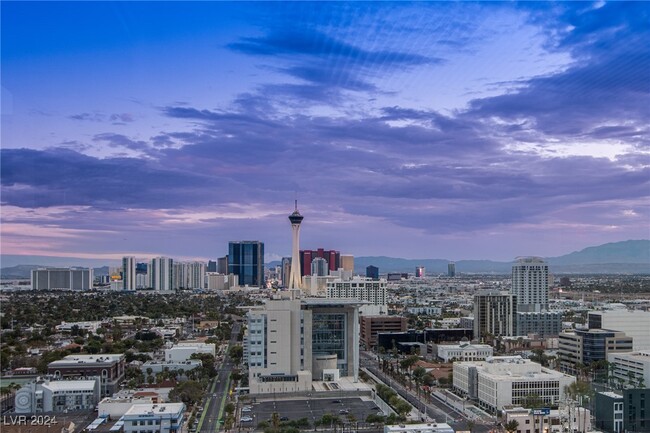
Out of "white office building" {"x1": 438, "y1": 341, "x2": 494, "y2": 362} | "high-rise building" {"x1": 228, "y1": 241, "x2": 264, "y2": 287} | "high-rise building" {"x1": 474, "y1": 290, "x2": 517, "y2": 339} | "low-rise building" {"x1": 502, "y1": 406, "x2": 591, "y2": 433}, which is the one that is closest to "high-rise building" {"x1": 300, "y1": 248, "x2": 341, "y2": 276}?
"high-rise building" {"x1": 228, "y1": 241, "x2": 264, "y2": 287}

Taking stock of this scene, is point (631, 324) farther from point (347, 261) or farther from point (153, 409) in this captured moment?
point (347, 261)

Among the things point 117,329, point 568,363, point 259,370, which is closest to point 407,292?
point 117,329

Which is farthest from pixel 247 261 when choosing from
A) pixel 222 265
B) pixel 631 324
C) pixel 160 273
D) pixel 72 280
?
pixel 631 324

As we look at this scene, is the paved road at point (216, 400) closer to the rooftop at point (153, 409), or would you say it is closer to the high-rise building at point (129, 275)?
the rooftop at point (153, 409)

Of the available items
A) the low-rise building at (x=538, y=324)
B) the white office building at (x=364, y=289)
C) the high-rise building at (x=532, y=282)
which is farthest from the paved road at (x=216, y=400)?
the high-rise building at (x=532, y=282)

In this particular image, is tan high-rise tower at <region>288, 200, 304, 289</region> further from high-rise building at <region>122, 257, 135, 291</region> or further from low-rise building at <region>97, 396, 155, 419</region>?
high-rise building at <region>122, 257, 135, 291</region>

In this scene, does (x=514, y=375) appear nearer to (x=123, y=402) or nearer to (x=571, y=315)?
(x=123, y=402)
